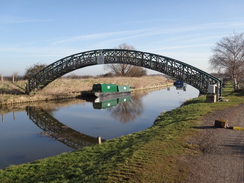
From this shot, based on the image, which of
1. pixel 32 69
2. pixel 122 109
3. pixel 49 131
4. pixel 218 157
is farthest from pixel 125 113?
pixel 32 69

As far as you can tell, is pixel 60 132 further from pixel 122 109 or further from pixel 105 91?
pixel 105 91

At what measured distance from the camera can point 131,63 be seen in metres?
33.4

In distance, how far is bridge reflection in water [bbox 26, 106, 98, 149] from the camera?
47.0 feet

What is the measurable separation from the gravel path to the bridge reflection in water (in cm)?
745

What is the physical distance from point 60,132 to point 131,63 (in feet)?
63.7

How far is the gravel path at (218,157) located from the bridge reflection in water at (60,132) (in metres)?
7.45

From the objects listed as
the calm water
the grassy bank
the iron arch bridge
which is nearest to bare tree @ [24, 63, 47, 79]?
the iron arch bridge

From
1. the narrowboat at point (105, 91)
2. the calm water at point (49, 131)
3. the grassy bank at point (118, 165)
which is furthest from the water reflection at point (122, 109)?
the grassy bank at point (118, 165)

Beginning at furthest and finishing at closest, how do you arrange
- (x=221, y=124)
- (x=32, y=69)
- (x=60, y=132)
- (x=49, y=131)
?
(x=32, y=69), (x=49, y=131), (x=60, y=132), (x=221, y=124)

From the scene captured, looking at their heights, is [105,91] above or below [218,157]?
above

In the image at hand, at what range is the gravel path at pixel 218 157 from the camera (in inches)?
255

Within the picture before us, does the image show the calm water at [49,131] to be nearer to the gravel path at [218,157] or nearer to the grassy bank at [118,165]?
the grassy bank at [118,165]

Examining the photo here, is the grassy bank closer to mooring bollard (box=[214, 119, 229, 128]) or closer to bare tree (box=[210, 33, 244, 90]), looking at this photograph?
mooring bollard (box=[214, 119, 229, 128])

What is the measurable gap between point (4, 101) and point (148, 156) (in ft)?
97.8
